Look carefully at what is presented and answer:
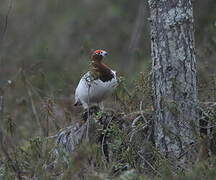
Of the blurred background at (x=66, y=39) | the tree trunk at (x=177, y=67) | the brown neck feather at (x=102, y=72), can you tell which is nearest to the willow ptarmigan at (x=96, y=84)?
the brown neck feather at (x=102, y=72)

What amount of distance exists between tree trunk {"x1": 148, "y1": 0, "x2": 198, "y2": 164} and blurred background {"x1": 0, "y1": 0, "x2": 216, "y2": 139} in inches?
105

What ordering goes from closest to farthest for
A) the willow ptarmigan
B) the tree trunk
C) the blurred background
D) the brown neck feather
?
1. the tree trunk
2. the willow ptarmigan
3. the brown neck feather
4. the blurred background

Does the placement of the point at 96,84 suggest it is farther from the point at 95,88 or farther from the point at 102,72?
the point at 102,72

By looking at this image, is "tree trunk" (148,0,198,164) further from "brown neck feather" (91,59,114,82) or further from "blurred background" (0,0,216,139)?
"blurred background" (0,0,216,139)

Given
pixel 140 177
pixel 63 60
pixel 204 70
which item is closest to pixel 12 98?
pixel 63 60

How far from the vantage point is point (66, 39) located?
1442 cm

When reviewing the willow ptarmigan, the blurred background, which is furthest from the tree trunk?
the blurred background

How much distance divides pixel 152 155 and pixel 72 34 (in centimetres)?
918

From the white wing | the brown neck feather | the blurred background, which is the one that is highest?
the blurred background

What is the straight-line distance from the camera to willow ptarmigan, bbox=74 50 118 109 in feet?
20.1

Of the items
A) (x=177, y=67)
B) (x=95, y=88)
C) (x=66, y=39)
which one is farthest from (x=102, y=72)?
(x=66, y=39)

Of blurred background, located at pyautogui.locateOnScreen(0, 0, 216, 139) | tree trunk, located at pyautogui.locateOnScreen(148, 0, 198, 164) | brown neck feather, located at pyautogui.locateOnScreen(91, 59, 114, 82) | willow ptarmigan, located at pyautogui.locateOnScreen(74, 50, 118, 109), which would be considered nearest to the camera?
tree trunk, located at pyautogui.locateOnScreen(148, 0, 198, 164)

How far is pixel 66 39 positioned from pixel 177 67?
30.5ft

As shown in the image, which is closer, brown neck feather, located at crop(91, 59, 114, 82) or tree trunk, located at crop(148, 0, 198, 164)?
tree trunk, located at crop(148, 0, 198, 164)
